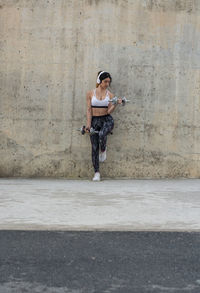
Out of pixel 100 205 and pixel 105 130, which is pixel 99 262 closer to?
pixel 100 205

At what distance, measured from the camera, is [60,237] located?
469 centimetres

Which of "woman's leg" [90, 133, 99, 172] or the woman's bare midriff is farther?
the woman's bare midriff

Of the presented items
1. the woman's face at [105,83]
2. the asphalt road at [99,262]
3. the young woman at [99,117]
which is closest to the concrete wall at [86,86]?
the young woman at [99,117]

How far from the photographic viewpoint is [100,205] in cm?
637

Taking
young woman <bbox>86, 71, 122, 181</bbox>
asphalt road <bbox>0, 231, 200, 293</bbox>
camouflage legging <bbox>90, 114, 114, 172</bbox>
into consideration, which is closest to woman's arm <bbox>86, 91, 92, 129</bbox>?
young woman <bbox>86, 71, 122, 181</bbox>

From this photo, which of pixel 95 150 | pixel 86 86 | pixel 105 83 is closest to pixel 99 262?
pixel 95 150

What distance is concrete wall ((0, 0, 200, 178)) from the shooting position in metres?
9.31

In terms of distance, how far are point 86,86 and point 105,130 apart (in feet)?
3.05

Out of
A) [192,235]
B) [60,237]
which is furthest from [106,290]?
[192,235]

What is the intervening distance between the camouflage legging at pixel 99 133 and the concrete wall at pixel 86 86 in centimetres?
31

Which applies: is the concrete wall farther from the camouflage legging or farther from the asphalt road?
the asphalt road

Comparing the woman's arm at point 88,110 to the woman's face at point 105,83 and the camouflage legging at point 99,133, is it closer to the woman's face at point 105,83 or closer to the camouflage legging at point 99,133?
the camouflage legging at point 99,133

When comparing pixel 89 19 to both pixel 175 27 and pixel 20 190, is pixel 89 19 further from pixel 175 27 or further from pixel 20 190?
pixel 20 190

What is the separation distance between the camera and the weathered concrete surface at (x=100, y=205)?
17.2ft
